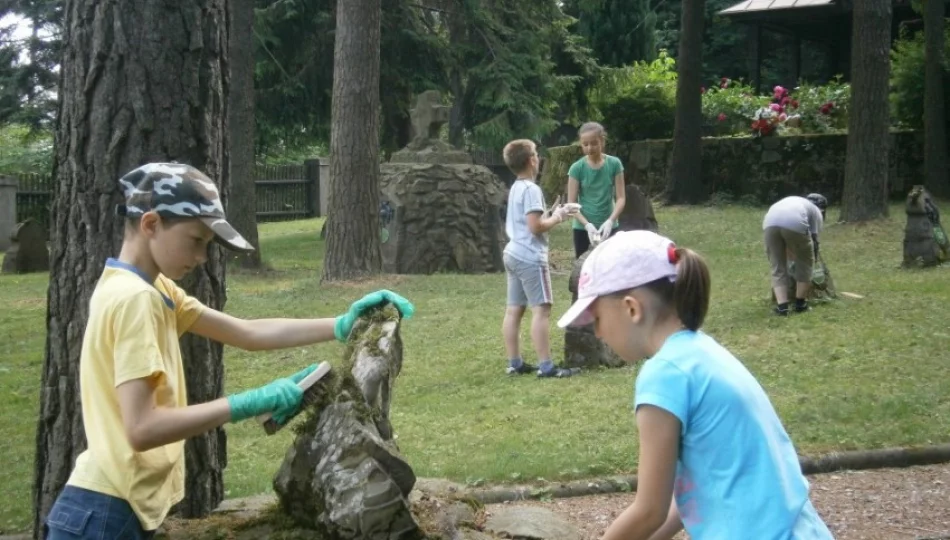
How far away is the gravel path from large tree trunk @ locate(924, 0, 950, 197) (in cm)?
1433

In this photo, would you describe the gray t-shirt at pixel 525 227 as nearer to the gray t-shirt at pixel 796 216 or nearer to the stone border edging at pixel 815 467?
the gray t-shirt at pixel 796 216

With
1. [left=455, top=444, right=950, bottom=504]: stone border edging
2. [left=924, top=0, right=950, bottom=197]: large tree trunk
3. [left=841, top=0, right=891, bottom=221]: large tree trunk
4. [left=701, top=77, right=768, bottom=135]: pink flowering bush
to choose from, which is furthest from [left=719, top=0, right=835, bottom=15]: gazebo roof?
[left=455, top=444, right=950, bottom=504]: stone border edging

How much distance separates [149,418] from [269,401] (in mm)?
349

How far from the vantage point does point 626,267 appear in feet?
9.64

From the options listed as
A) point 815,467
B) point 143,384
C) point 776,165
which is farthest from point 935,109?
point 143,384

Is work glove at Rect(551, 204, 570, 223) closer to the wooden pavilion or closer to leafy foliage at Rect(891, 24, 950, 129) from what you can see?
leafy foliage at Rect(891, 24, 950, 129)

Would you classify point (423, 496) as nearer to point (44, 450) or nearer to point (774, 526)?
point (44, 450)

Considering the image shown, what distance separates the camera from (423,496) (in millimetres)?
4859

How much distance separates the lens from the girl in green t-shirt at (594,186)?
10820 millimetres

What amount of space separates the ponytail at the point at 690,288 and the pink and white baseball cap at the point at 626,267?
2 centimetres

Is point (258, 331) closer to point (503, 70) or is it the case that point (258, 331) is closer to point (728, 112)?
point (503, 70)

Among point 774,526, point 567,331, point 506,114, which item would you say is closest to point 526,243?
point 567,331

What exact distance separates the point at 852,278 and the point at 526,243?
555 centimetres

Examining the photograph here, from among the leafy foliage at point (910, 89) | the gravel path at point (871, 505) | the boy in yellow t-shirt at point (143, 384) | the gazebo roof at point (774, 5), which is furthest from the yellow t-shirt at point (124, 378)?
the gazebo roof at point (774, 5)
